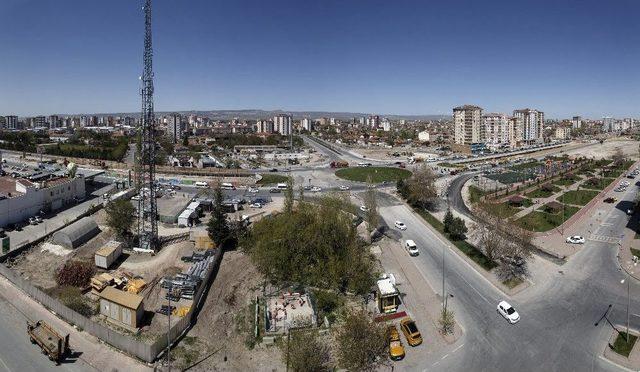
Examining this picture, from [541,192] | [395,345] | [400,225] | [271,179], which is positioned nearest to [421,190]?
[400,225]

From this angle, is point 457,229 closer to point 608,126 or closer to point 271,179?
point 271,179

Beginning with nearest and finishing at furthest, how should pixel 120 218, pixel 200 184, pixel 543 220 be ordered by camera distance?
pixel 120 218
pixel 543 220
pixel 200 184

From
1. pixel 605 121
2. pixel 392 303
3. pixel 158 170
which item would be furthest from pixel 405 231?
pixel 605 121

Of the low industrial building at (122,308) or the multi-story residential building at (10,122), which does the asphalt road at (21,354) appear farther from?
the multi-story residential building at (10,122)

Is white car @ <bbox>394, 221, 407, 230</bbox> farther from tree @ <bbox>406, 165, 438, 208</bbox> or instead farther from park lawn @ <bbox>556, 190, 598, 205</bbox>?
park lawn @ <bbox>556, 190, 598, 205</bbox>

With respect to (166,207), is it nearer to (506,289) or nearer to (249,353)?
(249,353)

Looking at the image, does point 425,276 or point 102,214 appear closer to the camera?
point 425,276
